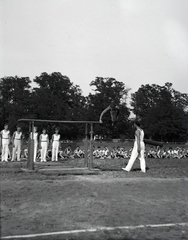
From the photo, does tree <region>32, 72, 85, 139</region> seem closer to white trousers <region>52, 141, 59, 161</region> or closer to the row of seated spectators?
the row of seated spectators

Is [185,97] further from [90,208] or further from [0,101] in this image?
[90,208]

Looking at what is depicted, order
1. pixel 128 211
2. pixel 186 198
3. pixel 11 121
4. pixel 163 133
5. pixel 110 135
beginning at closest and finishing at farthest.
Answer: pixel 128 211 → pixel 186 198 → pixel 11 121 → pixel 110 135 → pixel 163 133

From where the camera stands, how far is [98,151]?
2475 centimetres

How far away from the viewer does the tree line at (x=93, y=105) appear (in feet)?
188

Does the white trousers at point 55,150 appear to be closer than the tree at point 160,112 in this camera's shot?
Yes

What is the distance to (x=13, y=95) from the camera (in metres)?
60.3

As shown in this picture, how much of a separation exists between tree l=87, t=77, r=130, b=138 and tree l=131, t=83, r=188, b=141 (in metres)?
8.11

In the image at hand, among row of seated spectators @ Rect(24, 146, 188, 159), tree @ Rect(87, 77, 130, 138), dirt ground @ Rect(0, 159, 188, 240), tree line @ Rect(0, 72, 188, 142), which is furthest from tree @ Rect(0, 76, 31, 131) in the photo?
dirt ground @ Rect(0, 159, 188, 240)

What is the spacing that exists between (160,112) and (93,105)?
16.6 metres

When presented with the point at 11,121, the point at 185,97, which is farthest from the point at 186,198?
the point at 185,97

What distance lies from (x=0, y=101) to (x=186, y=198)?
187 feet

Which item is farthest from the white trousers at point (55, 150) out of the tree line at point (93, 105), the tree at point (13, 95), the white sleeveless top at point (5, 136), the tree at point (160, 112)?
the tree at point (160, 112)

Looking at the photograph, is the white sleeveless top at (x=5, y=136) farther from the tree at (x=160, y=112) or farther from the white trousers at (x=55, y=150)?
the tree at (x=160, y=112)

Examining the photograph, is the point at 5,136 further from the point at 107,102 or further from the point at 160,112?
the point at 160,112
